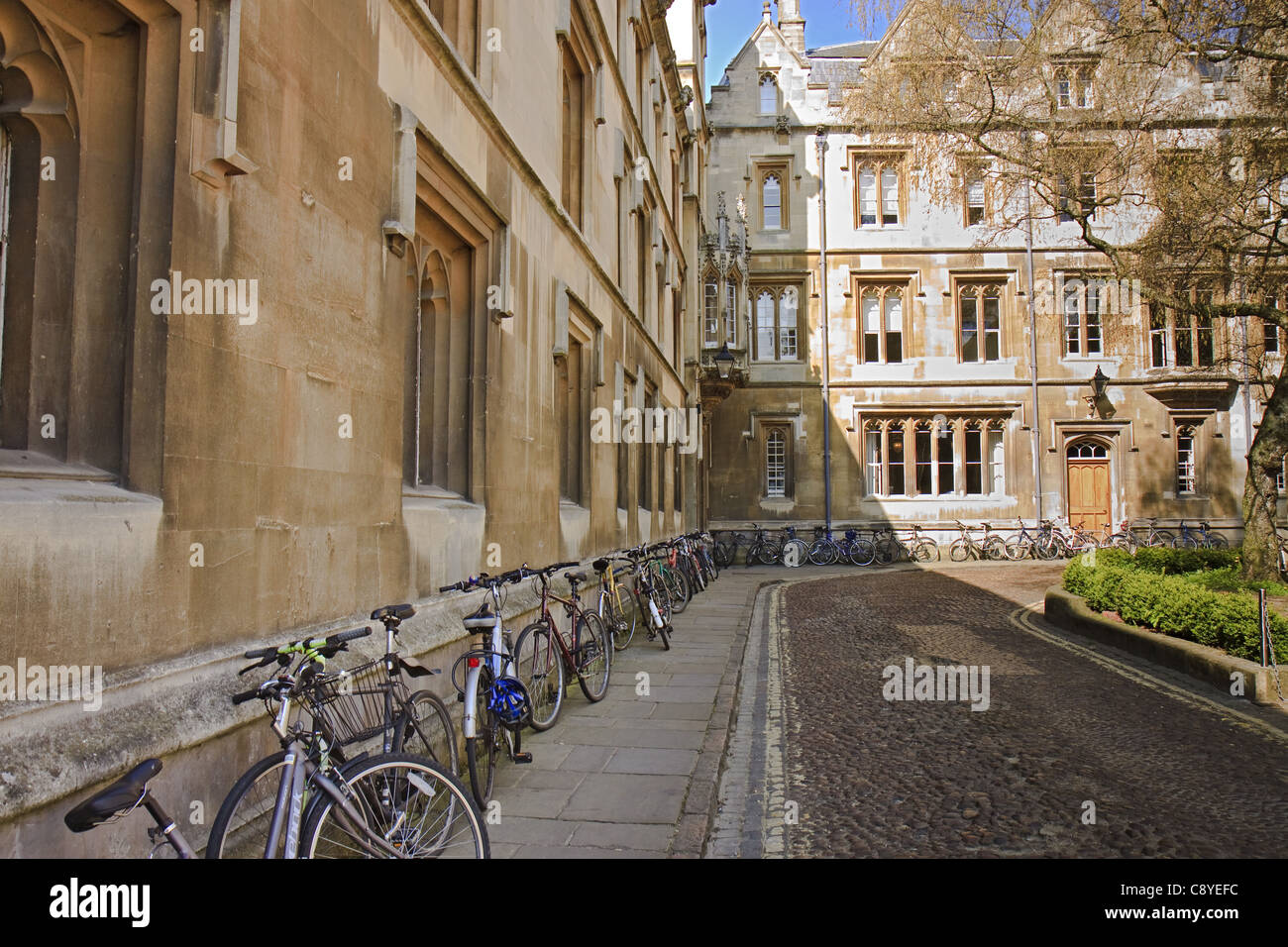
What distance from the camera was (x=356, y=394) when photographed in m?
4.60

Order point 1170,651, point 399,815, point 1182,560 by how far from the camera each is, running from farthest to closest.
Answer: point 1182,560
point 1170,651
point 399,815

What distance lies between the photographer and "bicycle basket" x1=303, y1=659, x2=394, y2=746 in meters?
3.10

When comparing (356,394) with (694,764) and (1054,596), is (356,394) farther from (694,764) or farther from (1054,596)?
(1054,596)

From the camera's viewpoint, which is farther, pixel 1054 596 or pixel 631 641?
pixel 1054 596

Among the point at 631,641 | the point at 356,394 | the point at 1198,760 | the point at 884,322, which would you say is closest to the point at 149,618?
the point at 356,394

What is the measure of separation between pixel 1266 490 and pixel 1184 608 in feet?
11.8

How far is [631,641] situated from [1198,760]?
253 inches

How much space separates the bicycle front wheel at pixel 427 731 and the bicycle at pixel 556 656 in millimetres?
1036

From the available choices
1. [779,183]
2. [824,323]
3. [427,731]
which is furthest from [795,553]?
[427,731]

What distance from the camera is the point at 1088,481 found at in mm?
27391

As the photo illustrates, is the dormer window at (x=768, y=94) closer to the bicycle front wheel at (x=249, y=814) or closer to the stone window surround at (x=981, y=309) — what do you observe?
the stone window surround at (x=981, y=309)

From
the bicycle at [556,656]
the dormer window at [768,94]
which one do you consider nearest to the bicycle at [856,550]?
the dormer window at [768,94]

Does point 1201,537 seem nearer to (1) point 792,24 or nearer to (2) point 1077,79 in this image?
(2) point 1077,79

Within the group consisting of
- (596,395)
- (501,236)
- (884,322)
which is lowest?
(596,395)
